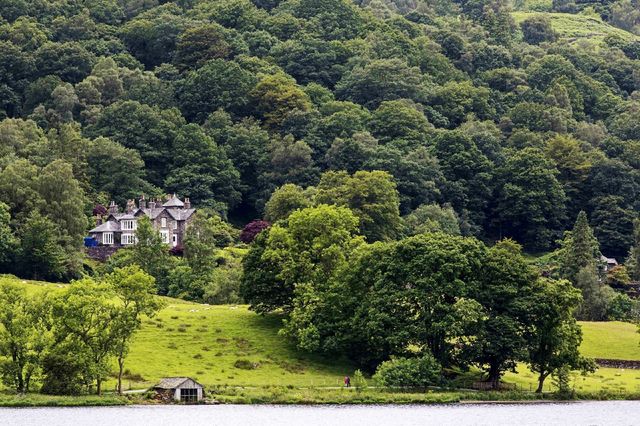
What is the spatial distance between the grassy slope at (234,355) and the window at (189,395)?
4.32 m

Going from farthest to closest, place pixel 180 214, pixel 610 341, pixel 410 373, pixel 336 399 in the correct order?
pixel 180 214 < pixel 610 341 < pixel 410 373 < pixel 336 399

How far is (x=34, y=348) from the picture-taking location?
109188mm

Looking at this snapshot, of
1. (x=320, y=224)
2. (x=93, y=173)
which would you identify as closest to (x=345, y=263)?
(x=320, y=224)

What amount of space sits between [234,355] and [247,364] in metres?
2.60

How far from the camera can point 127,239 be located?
6964 inches

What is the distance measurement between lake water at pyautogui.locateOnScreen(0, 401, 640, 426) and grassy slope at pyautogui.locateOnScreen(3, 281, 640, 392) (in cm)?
851

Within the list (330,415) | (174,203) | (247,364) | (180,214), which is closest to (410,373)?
(330,415)

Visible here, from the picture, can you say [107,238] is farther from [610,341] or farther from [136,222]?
[610,341]

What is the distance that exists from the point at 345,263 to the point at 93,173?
71.6 metres

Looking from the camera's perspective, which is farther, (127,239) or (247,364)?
(127,239)

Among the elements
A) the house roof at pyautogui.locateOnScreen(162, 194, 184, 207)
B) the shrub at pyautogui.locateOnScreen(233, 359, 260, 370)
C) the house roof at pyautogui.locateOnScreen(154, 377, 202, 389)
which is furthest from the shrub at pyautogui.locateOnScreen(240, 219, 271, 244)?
the house roof at pyautogui.locateOnScreen(154, 377, 202, 389)

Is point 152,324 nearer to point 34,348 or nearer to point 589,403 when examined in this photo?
point 34,348

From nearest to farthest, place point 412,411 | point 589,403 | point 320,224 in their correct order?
point 412,411 → point 589,403 → point 320,224

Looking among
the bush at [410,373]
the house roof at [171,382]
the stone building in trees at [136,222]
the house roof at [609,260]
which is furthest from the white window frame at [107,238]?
the house roof at [171,382]
